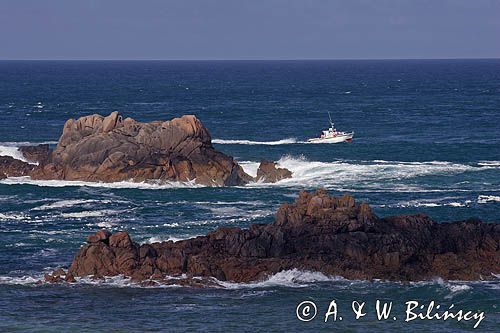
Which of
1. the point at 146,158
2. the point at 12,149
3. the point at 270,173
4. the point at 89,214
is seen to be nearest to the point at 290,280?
the point at 89,214

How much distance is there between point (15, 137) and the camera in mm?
102438

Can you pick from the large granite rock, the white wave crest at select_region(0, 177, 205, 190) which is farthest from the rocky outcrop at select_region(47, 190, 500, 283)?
the large granite rock

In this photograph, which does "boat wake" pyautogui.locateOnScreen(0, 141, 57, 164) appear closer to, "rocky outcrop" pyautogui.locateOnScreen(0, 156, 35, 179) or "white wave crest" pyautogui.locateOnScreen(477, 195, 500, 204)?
"rocky outcrop" pyautogui.locateOnScreen(0, 156, 35, 179)

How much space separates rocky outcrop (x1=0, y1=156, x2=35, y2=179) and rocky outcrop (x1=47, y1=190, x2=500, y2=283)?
29.9m

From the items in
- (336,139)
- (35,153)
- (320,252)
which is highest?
(320,252)

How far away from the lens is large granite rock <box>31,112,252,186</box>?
76875 millimetres

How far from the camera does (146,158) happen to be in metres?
78.0

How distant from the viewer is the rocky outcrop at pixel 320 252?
50312 mm

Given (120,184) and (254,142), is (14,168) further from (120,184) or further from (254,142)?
(254,142)

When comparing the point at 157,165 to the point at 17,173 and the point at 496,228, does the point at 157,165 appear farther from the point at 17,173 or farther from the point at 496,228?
the point at 496,228

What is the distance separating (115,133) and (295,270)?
32.5 m

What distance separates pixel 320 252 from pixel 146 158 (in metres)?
29.0

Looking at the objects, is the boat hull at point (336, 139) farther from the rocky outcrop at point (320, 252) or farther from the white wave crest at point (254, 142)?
the rocky outcrop at point (320, 252)

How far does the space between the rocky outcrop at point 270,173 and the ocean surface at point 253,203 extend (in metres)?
0.81
